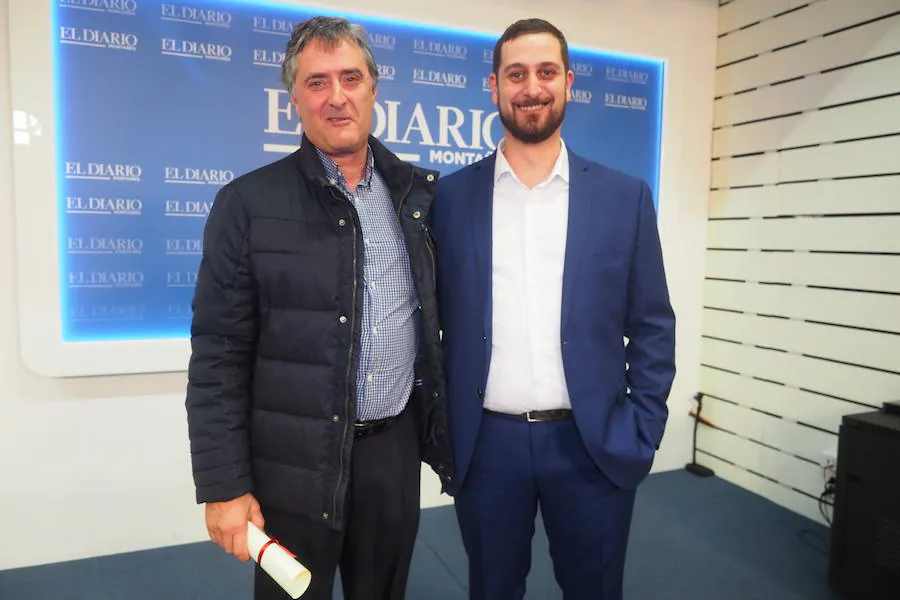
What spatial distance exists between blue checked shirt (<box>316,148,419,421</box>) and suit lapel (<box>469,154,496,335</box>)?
0.62 feet

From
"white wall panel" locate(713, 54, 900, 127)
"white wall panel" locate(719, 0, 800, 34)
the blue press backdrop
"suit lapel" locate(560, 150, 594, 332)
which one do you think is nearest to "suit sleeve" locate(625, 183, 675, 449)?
"suit lapel" locate(560, 150, 594, 332)

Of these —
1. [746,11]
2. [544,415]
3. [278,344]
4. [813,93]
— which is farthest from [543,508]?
[746,11]

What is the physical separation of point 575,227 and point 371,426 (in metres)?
0.74

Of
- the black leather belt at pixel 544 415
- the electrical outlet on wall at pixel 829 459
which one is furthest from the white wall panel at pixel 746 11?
the black leather belt at pixel 544 415

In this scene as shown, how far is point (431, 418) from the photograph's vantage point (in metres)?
1.76

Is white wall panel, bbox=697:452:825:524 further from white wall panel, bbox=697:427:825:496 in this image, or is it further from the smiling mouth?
the smiling mouth

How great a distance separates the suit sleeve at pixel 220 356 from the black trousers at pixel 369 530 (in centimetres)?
17

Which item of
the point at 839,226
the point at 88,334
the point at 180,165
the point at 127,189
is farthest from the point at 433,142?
the point at 839,226

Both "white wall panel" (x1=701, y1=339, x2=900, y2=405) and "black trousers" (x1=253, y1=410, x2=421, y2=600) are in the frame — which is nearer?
"black trousers" (x1=253, y1=410, x2=421, y2=600)

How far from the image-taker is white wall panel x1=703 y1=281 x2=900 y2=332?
9.66ft

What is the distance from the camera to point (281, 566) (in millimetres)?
1320

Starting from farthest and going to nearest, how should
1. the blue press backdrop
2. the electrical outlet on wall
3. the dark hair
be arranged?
the electrical outlet on wall → the blue press backdrop → the dark hair

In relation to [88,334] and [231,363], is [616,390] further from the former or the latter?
[88,334]

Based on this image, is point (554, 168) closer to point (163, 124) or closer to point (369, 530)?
point (369, 530)
